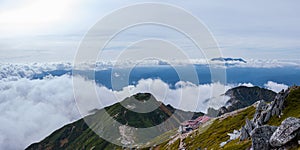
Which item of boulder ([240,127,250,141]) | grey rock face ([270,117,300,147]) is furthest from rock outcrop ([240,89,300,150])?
boulder ([240,127,250,141])

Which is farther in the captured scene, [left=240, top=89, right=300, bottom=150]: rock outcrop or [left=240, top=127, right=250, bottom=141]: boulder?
[left=240, top=127, right=250, bottom=141]: boulder

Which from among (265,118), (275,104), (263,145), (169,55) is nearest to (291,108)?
(275,104)

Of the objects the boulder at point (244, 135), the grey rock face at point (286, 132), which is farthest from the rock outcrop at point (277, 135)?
the boulder at point (244, 135)

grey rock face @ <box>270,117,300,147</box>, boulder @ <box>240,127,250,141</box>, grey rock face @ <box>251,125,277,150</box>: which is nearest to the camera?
grey rock face @ <box>270,117,300,147</box>

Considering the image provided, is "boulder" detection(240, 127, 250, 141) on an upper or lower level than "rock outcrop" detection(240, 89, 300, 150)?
lower

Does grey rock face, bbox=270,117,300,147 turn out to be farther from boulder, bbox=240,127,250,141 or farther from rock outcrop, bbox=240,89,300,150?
boulder, bbox=240,127,250,141

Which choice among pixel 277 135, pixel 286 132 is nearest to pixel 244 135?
pixel 277 135

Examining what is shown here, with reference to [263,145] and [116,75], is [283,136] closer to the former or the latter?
[263,145]

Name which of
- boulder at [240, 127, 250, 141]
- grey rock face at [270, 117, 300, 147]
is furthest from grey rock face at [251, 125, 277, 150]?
boulder at [240, 127, 250, 141]

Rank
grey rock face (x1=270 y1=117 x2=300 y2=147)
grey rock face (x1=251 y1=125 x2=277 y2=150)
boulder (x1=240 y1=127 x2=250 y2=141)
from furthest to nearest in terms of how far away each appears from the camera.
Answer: boulder (x1=240 y1=127 x2=250 y2=141) → grey rock face (x1=251 y1=125 x2=277 y2=150) → grey rock face (x1=270 y1=117 x2=300 y2=147)
